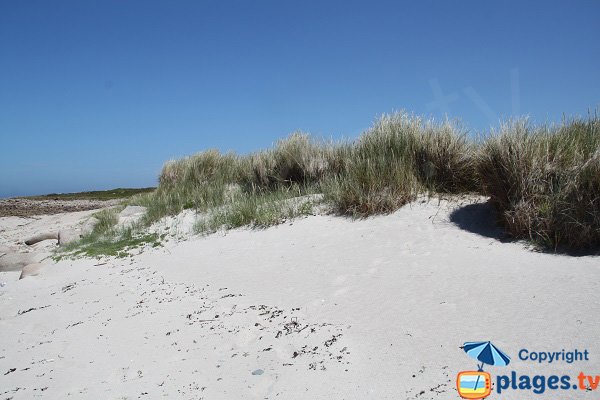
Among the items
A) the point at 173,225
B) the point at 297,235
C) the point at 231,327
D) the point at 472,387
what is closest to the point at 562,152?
the point at 297,235

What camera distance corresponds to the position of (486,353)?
2799 mm

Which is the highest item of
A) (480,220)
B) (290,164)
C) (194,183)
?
(290,164)

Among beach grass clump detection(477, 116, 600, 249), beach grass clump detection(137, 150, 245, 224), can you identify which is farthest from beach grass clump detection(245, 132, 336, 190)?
beach grass clump detection(477, 116, 600, 249)

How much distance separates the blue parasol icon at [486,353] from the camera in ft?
8.78

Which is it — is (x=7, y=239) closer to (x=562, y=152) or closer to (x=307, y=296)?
(x=307, y=296)

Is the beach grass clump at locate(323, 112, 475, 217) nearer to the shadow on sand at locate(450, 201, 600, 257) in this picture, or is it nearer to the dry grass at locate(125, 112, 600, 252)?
the dry grass at locate(125, 112, 600, 252)

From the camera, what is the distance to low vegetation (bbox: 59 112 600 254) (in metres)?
5.00

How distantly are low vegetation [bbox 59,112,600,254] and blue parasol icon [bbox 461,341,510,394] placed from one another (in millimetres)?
2534

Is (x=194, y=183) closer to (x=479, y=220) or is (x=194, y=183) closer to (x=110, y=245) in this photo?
(x=110, y=245)

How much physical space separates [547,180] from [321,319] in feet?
12.3
